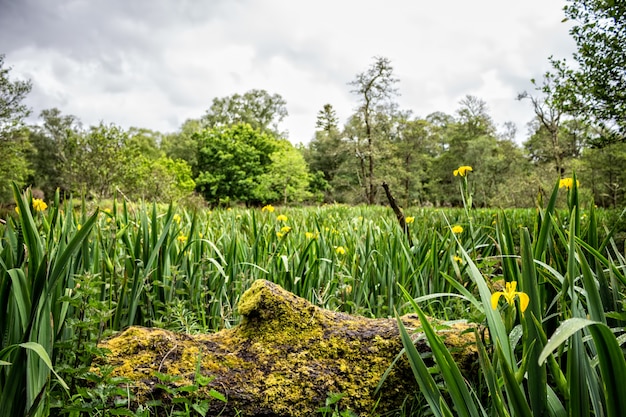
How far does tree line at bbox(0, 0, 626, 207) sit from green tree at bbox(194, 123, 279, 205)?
0.10m

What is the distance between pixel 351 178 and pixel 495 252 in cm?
2949

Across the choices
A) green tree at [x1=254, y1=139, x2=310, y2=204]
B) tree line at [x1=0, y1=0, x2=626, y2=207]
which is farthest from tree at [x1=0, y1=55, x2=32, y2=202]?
green tree at [x1=254, y1=139, x2=310, y2=204]

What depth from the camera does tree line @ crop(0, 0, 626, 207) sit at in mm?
6440

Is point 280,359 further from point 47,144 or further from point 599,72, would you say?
point 47,144

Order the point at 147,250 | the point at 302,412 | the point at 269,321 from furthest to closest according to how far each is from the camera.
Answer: the point at 147,250
the point at 269,321
the point at 302,412

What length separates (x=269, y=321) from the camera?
1.50 metres

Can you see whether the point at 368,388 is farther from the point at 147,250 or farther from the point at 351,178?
the point at 351,178

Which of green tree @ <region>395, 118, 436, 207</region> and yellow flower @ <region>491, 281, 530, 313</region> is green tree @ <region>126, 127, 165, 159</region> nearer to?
green tree @ <region>395, 118, 436, 207</region>

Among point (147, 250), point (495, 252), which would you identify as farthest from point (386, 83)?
point (147, 250)

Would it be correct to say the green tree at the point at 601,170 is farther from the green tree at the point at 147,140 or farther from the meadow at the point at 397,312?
the green tree at the point at 147,140

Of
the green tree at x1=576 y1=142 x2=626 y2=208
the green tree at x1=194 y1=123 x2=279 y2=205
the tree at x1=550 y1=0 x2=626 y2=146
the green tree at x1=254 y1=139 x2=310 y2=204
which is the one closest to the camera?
the tree at x1=550 y1=0 x2=626 y2=146

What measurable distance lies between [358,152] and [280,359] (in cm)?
2414

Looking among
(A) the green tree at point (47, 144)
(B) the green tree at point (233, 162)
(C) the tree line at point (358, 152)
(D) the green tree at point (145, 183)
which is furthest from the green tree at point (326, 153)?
(A) the green tree at point (47, 144)

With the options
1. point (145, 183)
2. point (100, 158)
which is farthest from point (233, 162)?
point (100, 158)
